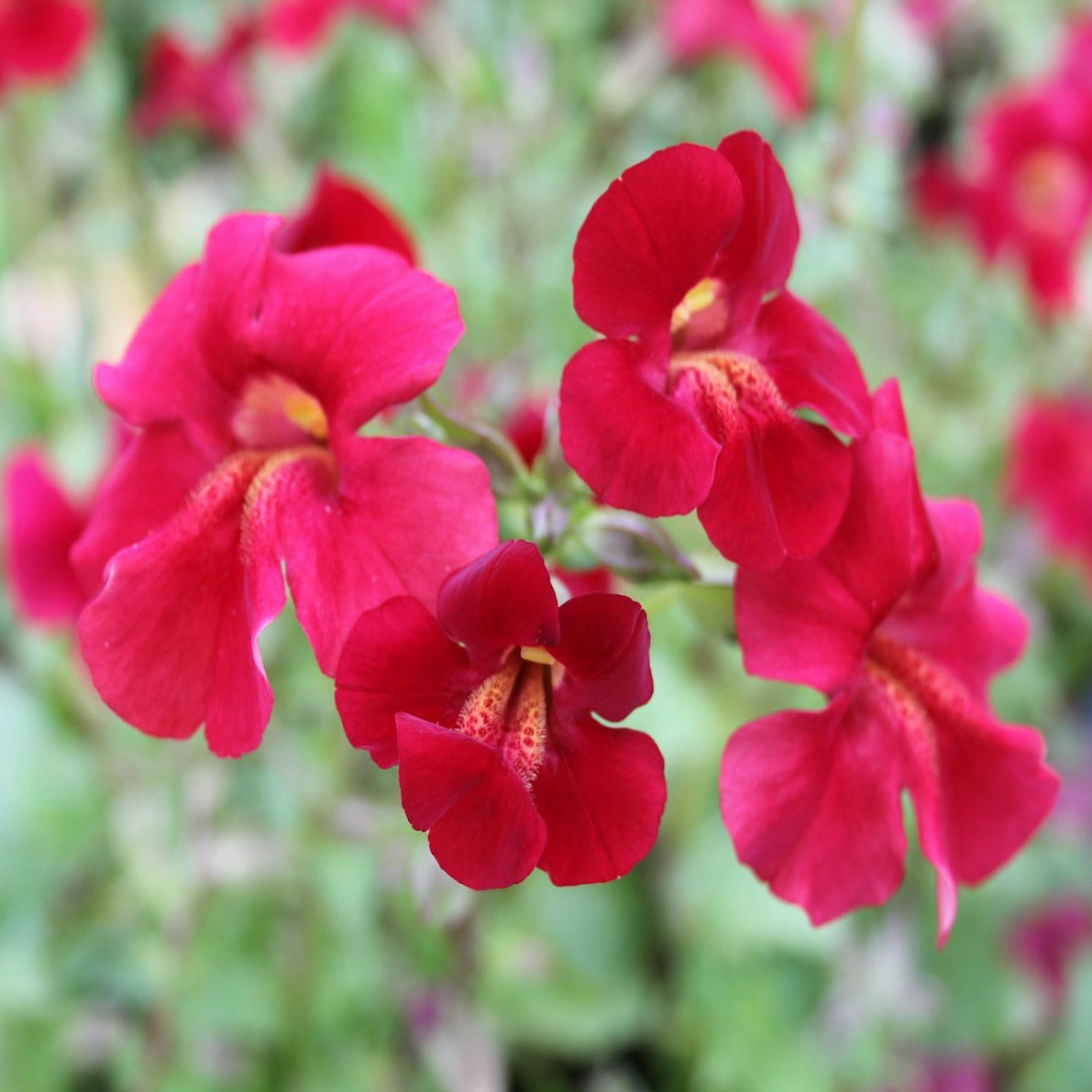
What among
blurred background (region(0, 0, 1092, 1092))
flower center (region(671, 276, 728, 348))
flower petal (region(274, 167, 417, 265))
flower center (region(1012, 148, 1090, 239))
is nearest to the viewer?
flower center (region(671, 276, 728, 348))

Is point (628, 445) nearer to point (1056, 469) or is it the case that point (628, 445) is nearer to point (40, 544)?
point (40, 544)

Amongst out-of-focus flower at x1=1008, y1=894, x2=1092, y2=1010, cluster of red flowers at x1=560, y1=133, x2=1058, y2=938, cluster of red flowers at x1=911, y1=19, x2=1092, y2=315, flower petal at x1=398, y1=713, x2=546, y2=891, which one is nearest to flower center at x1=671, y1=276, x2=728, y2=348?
cluster of red flowers at x1=560, y1=133, x2=1058, y2=938

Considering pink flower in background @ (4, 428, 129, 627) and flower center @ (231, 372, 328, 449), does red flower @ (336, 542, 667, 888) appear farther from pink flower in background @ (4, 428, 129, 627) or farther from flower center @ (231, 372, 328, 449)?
pink flower in background @ (4, 428, 129, 627)

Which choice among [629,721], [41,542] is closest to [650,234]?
[629,721]

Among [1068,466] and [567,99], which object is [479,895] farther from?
[567,99]

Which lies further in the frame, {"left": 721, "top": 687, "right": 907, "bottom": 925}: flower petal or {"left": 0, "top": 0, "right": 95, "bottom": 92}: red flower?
{"left": 0, "top": 0, "right": 95, "bottom": 92}: red flower

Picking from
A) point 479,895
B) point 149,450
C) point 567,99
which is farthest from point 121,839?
point 567,99

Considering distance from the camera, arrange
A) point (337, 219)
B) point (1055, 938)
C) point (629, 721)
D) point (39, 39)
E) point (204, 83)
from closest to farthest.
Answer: point (337, 219) < point (629, 721) < point (39, 39) < point (204, 83) < point (1055, 938)

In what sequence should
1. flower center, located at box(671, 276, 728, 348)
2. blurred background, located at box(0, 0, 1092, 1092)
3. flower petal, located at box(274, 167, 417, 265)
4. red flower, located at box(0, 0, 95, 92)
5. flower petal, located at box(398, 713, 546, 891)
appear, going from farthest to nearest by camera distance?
1. red flower, located at box(0, 0, 95, 92)
2. blurred background, located at box(0, 0, 1092, 1092)
3. flower petal, located at box(274, 167, 417, 265)
4. flower center, located at box(671, 276, 728, 348)
5. flower petal, located at box(398, 713, 546, 891)
